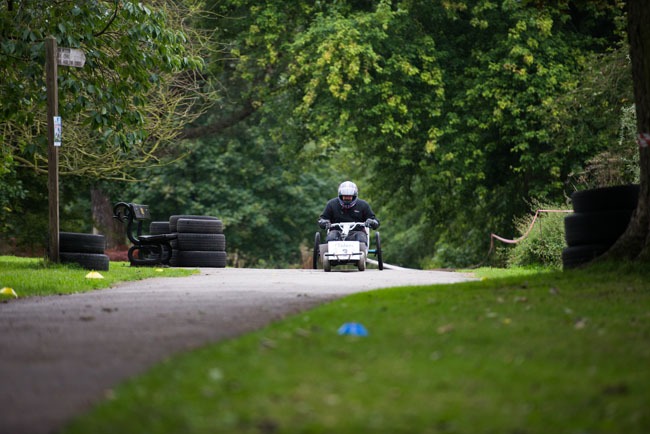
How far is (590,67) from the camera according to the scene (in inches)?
1148

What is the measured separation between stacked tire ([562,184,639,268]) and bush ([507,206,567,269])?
802cm

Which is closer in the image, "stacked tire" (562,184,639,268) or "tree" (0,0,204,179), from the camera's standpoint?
"stacked tire" (562,184,639,268)

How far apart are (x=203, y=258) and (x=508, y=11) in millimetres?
11780

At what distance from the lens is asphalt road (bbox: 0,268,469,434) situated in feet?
21.7

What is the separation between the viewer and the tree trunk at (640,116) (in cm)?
1453

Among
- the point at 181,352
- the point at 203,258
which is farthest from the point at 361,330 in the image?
the point at 203,258

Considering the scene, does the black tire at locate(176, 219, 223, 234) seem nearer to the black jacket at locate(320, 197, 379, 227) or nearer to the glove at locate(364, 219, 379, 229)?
the black jacket at locate(320, 197, 379, 227)

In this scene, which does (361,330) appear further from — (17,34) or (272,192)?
(272,192)

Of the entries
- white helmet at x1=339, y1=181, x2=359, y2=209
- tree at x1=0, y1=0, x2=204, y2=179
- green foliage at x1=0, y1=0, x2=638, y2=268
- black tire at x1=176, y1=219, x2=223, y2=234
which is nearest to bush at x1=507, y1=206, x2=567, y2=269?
green foliage at x1=0, y1=0, x2=638, y2=268

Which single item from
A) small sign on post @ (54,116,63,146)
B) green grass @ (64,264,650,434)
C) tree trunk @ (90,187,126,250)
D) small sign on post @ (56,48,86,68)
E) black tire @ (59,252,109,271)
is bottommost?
tree trunk @ (90,187,126,250)

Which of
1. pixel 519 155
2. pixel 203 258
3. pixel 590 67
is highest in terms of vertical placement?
pixel 590 67

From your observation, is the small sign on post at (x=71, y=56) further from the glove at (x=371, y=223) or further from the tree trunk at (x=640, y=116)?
the tree trunk at (x=640, y=116)

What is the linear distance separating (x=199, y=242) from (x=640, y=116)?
14.1 m

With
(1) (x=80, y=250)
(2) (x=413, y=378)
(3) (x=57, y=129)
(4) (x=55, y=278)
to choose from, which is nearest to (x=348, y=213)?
(1) (x=80, y=250)
